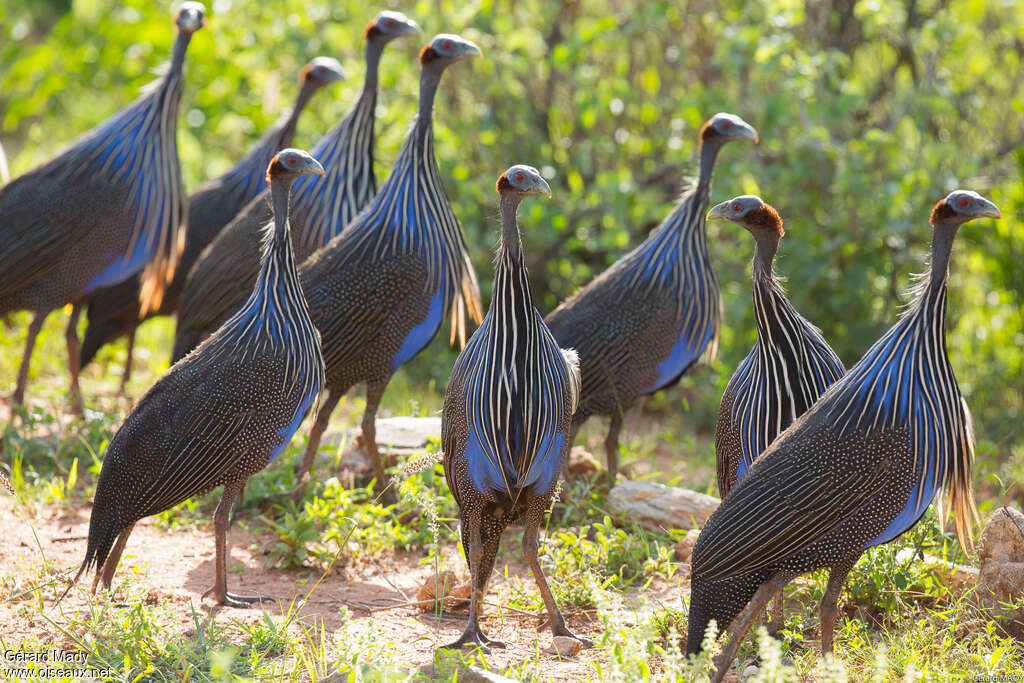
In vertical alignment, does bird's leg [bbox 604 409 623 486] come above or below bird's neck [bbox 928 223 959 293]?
below

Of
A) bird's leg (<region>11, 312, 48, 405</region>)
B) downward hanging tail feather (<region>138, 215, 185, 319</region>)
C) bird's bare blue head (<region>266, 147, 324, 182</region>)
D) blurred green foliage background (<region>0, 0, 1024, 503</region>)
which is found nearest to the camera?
bird's bare blue head (<region>266, 147, 324, 182</region>)

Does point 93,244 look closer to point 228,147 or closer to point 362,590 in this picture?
point 362,590

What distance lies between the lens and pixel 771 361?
14.6 ft

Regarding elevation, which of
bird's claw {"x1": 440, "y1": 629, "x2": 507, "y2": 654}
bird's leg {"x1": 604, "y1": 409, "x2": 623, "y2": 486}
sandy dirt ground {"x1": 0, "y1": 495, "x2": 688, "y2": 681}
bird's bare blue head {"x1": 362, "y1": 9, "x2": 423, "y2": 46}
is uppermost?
bird's bare blue head {"x1": 362, "y1": 9, "x2": 423, "y2": 46}

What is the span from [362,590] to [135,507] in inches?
40.6

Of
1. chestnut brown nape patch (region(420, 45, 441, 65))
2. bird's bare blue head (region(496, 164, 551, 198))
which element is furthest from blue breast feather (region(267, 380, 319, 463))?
chestnut brown nape patch (region(420, 45, 441, 65))

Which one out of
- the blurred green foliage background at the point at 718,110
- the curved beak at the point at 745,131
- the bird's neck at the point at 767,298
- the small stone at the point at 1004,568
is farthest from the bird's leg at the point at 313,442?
the small stone at the point at 1004,568

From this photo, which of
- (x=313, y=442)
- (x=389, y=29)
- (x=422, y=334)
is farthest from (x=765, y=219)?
(x=389, y=29)

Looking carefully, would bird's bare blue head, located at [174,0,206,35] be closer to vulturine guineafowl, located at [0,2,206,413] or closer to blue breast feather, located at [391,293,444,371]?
vulturine guineafowl, located at [0,2,206,413]

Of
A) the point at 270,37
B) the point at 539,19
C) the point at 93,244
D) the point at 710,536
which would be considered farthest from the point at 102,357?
the point at 710,536

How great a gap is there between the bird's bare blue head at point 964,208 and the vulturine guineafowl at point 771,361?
0.62 metres

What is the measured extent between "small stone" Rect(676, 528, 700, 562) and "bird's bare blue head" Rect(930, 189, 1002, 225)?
5.41 feet

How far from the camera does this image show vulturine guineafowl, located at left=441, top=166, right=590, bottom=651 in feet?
13.5

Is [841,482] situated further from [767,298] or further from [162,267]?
[162,267]
